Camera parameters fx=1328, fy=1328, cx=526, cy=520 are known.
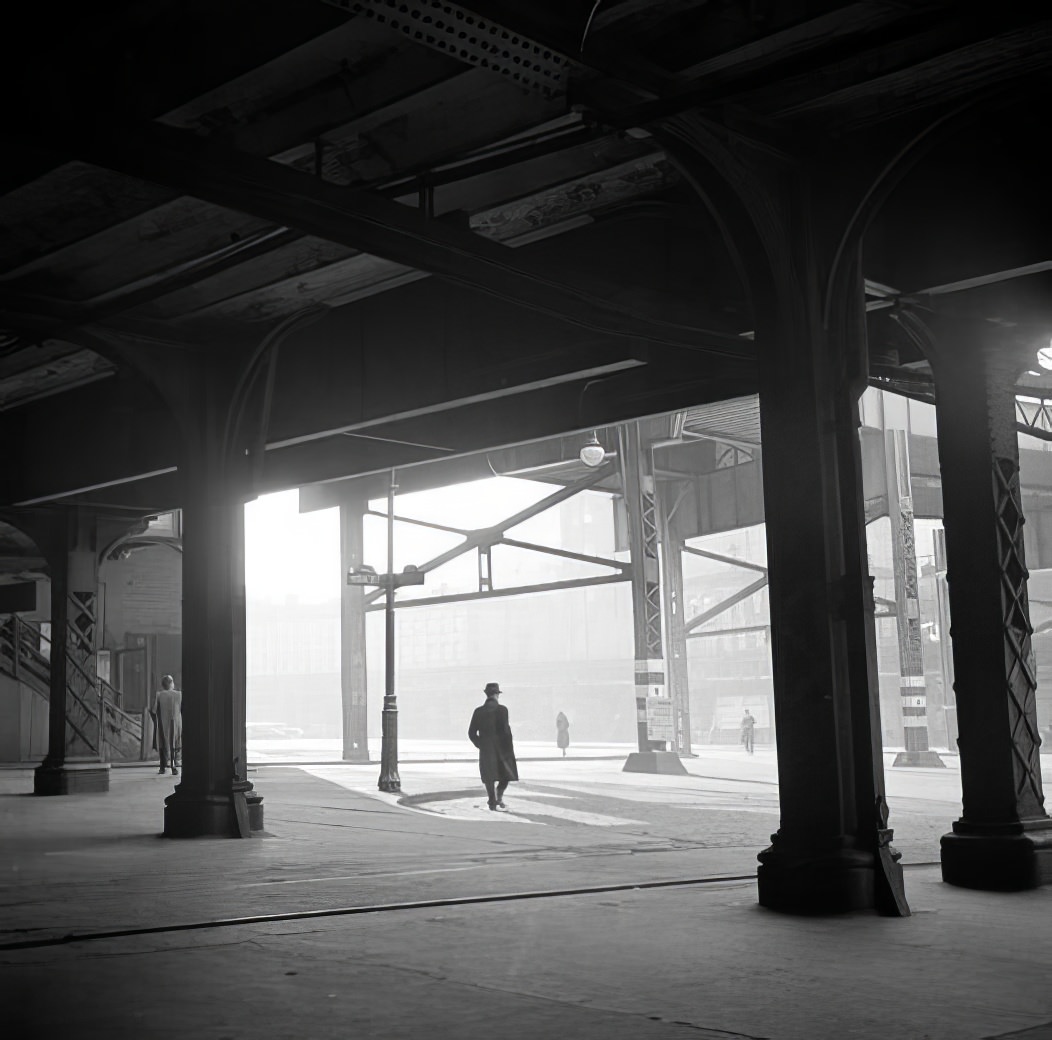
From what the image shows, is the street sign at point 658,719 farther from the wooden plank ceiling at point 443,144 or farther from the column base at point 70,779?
the wooden plank ceiling at point 443,144

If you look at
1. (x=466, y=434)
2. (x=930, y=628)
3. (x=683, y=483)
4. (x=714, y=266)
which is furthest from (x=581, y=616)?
(x=714, y=266)

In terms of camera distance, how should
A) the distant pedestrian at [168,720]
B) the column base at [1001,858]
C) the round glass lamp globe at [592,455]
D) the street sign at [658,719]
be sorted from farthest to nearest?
the round glass lamp globe at [592,455], the street sign at [658,719], the distant pedestrian at [168,720], the column base at [1001,858]

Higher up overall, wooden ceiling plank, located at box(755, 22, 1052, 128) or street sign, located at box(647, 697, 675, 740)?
wooden ceiling plank, located at box(755, 22, 1052, 128)

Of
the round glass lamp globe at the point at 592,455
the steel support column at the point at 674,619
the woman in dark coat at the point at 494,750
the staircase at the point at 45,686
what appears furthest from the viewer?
the steel support column at the point at 674,619

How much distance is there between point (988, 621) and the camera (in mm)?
9844

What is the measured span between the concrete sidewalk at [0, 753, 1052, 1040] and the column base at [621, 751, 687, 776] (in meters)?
13.9

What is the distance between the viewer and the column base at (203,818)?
44.2 feet

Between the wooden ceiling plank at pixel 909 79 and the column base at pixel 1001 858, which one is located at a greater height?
the wooden ceiling plank at pixel 909 79

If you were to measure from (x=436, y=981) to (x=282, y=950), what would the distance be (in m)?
1.24

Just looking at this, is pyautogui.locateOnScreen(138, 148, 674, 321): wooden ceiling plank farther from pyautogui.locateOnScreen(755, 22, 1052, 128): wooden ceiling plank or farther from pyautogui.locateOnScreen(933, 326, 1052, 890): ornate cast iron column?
pyautogui.locateOnScreen(933, 326, 1052, 890): ornate cast iron column

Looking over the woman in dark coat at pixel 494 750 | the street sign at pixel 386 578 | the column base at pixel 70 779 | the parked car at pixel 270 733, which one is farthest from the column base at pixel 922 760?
the parked car at pixel 270 733

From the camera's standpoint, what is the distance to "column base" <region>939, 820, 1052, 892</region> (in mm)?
9406

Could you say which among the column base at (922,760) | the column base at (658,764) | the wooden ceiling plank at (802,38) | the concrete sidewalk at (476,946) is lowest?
the column base at (922,760)

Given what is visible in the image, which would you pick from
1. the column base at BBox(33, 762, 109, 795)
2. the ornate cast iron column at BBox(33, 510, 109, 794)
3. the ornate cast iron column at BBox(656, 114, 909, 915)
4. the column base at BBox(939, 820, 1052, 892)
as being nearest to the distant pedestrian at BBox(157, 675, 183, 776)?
the column base at BBox(33, 762, 109, 795)
